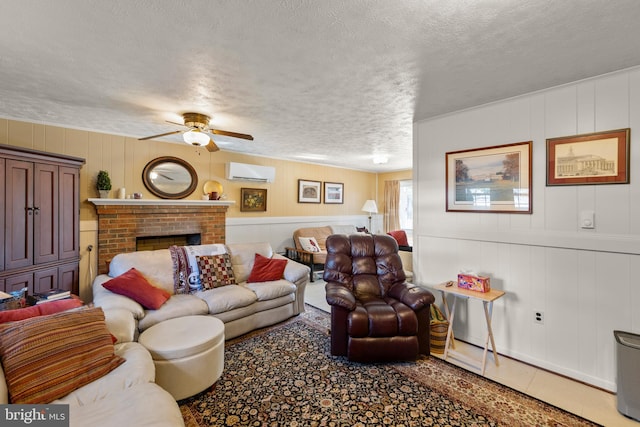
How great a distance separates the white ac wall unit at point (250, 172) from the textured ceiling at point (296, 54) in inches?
74.6

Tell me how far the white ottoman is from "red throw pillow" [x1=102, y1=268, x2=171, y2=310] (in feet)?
1.52

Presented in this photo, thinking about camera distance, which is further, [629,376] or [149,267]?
[149,267]

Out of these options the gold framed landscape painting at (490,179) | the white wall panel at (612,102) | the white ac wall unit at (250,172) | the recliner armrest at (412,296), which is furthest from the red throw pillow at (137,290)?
the white wall panel at (612,102)

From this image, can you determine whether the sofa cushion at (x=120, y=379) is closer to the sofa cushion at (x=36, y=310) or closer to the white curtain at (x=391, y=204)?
the sofa cushion at (x=36, y=310)

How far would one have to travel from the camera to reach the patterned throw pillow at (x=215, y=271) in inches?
127

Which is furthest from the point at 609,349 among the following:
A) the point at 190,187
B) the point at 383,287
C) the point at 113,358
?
the point at 190,187

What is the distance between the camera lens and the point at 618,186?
212 cm

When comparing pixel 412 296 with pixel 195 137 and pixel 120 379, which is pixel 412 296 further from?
pixel 195 137

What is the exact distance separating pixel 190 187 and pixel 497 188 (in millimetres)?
4190

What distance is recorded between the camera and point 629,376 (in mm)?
1878

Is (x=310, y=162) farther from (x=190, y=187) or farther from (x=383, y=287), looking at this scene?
(x=383, y=287)

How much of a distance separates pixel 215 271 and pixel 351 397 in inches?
79.3

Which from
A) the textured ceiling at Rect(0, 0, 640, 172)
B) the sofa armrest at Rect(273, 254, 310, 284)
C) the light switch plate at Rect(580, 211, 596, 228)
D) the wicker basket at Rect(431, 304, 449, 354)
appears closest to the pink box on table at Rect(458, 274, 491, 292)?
the wicker basket at Rect(431, 304, 449, 354)

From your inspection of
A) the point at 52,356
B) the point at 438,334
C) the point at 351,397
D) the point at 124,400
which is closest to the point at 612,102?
the point at 438,334
